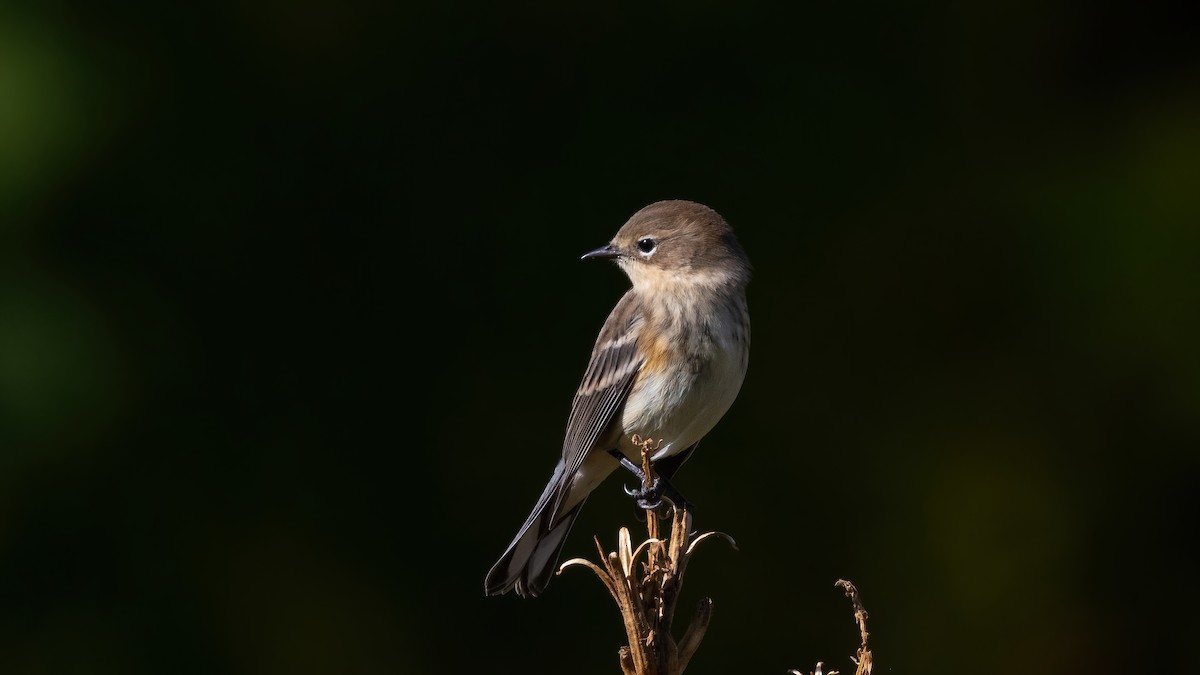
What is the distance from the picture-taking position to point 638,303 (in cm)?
366

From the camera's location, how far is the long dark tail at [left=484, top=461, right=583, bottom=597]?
119 inches

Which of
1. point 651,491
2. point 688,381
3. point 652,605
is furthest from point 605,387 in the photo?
point 652,605

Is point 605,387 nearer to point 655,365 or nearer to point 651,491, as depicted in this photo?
point 655,365

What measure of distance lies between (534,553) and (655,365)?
63cm

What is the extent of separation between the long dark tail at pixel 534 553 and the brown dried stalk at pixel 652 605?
1.10 metres

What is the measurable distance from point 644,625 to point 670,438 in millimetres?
1721

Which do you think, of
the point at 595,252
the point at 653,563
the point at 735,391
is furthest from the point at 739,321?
the point at 653,563

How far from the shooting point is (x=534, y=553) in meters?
3.20

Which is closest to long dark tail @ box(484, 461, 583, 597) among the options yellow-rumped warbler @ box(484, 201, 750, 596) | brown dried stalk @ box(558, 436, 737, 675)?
yellow-rumped warbler @ box(484, 201, 750, 596)

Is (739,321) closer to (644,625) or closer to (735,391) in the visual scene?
(735,391)

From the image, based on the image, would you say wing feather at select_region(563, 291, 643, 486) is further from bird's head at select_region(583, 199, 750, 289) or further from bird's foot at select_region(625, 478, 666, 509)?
bird's foot at select_region(625, 478, 666, 509)

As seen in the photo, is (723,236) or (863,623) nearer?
(863,623)

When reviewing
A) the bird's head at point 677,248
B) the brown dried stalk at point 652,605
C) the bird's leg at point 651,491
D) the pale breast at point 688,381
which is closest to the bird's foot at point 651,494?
the bird's leg at point 651,491

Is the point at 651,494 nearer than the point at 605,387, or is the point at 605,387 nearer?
the point at 651,494
